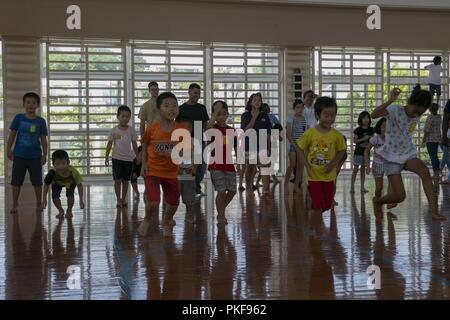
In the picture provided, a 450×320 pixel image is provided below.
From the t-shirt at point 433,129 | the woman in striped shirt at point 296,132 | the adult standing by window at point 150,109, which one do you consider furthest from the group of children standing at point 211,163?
the t-shirt at point 433,129

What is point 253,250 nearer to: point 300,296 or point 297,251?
point 297,251

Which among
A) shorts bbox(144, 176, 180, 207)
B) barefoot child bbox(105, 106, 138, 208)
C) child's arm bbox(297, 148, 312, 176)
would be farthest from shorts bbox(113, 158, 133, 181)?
child's arm bbox(297, 148, 312, 176)

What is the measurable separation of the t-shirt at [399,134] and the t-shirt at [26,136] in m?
4.33

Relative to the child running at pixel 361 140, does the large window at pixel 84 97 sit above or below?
above

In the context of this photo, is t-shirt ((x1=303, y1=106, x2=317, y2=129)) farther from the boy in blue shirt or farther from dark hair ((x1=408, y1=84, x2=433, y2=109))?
the boy in blue shirt

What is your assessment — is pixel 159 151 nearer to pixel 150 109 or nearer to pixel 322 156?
pixel 322 156

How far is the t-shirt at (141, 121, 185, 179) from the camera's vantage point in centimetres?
558

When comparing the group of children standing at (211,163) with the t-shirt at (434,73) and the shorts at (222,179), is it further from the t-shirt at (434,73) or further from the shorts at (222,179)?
the t-shirt at (434,73)

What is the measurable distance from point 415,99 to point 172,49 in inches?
317

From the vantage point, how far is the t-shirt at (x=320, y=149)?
5703mm

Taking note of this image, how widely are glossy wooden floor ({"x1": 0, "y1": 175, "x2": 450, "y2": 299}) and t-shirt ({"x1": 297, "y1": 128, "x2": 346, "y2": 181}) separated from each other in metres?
0.52

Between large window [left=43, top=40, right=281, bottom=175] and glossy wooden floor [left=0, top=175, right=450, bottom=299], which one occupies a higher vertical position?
large window [left=43, top=40, right=281, bottom=175]

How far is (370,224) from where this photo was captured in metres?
6.25
